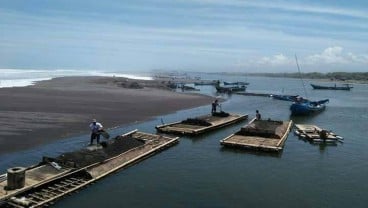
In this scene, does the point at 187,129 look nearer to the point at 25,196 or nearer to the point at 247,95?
the point at 25,196

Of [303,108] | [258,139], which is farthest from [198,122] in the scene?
[303,108]

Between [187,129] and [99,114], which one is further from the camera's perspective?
[99,114]

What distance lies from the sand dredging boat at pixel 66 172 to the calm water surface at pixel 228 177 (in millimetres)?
481

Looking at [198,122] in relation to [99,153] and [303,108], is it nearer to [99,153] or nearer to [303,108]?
[99,153]

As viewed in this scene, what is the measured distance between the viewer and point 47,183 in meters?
15.9

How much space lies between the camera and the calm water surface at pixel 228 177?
15953 millimetres

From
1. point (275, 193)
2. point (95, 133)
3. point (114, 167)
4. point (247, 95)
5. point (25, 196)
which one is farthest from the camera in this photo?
point (247, 95)

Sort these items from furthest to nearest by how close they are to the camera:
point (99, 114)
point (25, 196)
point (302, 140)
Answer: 1. point (99, 114)
2. point (302, 140)
3. point (25, 196)

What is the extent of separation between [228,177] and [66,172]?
7.14m

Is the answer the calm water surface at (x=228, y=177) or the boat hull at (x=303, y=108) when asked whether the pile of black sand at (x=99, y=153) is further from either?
the boat hull at (x=303, y=108)

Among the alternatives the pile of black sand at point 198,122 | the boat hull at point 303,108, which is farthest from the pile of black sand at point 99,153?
the boat hull at point 303,108

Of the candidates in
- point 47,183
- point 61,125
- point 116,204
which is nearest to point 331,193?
point 116,204

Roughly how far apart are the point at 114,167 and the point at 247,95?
2236 inches

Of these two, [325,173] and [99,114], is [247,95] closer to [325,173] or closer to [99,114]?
[99,114]
